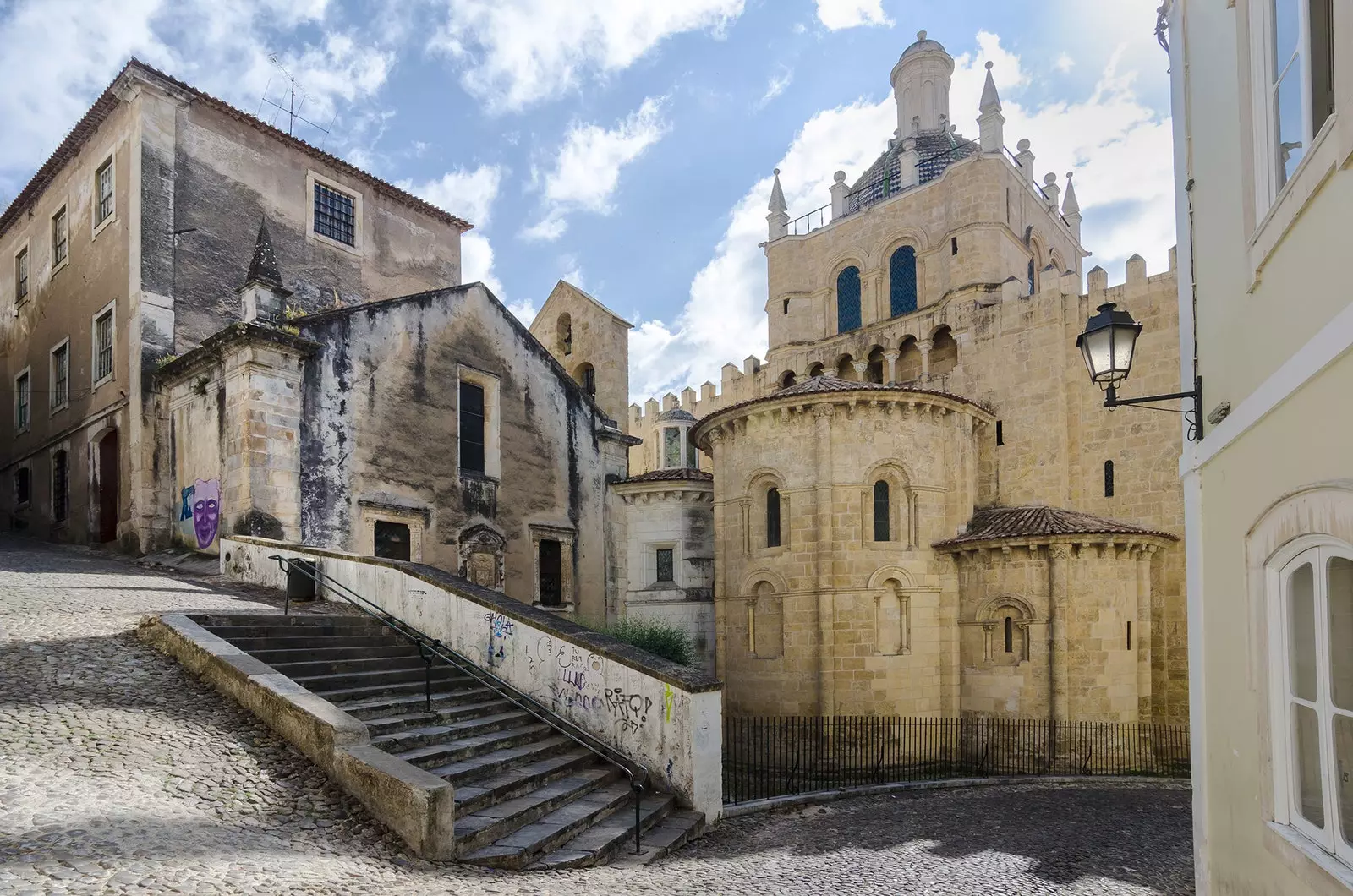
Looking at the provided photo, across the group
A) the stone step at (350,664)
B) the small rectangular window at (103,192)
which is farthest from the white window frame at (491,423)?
the small rectangular window at (103,192)

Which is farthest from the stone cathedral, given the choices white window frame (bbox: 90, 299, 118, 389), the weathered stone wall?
white window frame (bbox: 90, 299, 118, 389)

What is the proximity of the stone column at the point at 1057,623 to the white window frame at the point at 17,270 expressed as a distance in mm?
27495

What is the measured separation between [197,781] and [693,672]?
520 cm

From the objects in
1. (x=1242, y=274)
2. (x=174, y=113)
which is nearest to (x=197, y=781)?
(x=1242, y=274)

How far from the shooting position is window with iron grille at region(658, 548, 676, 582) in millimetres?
22453

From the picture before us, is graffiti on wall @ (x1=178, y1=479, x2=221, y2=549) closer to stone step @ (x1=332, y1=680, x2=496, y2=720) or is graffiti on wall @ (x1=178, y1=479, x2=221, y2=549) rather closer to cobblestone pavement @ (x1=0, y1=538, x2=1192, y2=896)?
cobblestone pavement @ (x1=0, y1=538, x2=1192, y2=896)

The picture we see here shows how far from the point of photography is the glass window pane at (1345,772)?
371cm

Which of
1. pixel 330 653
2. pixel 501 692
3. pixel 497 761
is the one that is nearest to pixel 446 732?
pixel 497 761

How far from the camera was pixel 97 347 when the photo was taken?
19.7 m

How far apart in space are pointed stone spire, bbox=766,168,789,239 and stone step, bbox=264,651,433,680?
24.8m

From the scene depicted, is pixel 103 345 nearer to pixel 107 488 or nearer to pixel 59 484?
pixel 107 488

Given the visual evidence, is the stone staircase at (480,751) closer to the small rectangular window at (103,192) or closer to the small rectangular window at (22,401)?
Answer: the small rectangular window at (103,192)

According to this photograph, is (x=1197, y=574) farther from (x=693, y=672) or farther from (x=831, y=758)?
(x=831, y=758)

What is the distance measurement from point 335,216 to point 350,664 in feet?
55.9
